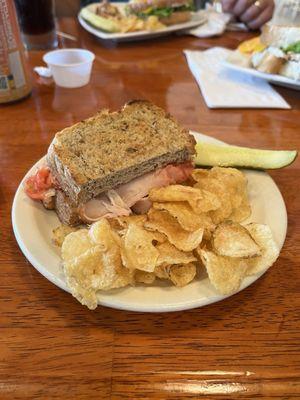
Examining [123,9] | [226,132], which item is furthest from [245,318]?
[123,9]

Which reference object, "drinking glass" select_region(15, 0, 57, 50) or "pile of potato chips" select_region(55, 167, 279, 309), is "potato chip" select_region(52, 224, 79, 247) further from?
"drinking glass" select_region(15, 0, 57, 50)

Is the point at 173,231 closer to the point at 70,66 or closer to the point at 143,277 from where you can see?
the point at 143,277

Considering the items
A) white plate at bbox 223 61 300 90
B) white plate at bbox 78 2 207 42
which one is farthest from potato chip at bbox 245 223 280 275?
white plate at bbox 78 2 207 42

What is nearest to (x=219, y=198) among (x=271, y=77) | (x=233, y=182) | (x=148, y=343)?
(x=233, y=182)

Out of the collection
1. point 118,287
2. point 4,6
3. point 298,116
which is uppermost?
point 4,6

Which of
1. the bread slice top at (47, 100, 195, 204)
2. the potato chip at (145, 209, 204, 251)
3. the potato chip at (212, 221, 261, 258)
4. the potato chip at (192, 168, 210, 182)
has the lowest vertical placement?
the potato chip at (192, 168, 210, 182)

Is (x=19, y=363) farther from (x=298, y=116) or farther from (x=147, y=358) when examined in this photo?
(x=298, y=116)

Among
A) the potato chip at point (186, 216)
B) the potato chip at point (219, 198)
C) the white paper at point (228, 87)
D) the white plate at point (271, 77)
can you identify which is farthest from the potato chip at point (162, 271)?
the white plate at point (271, 77)
